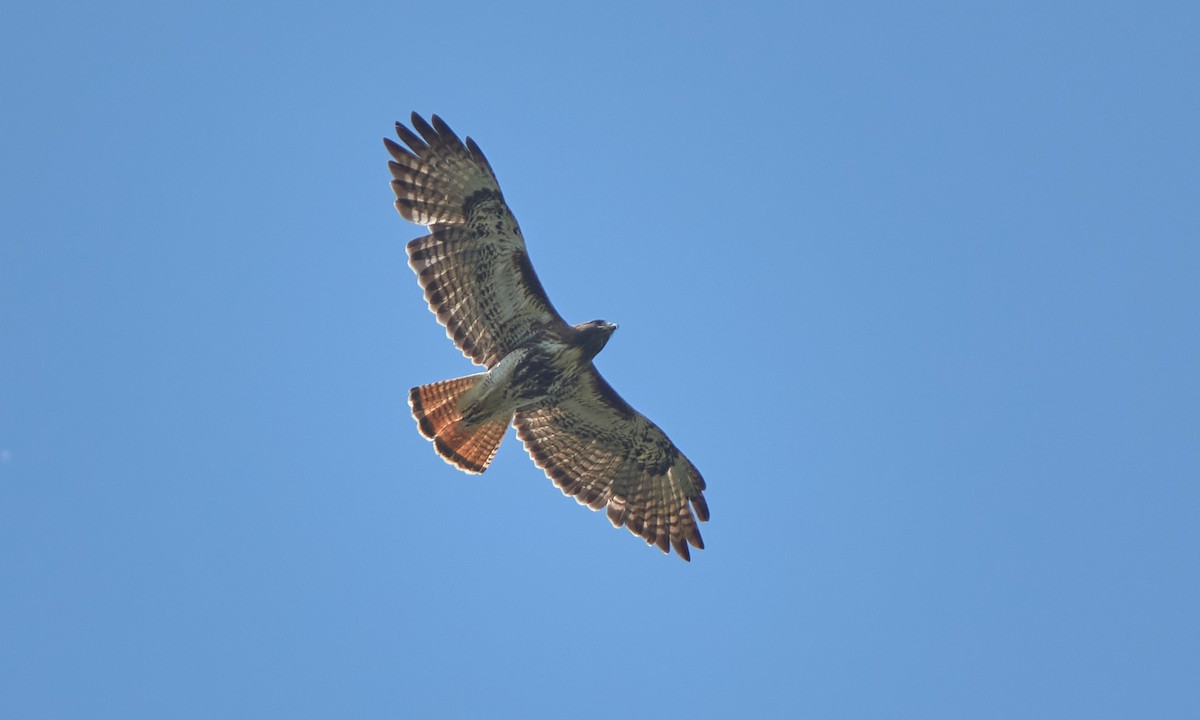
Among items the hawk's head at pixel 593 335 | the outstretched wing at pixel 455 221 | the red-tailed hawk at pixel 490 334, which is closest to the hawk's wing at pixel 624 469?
the red-tailed hawk at pixel 490 334

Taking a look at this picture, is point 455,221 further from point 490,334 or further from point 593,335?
point 593,335

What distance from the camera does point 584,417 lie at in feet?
51.4

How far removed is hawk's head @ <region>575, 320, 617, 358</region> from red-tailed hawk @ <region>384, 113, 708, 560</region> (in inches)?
0.5

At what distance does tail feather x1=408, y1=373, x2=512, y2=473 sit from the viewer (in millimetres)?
14844

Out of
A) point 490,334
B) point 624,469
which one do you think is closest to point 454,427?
point 490,334

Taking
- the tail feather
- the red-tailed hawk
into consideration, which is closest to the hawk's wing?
the red-tailed hawk

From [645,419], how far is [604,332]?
1.49 meters

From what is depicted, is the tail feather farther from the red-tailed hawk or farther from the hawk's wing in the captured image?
the hawk's wing

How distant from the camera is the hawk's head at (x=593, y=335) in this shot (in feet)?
47.6

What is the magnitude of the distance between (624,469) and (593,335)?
219cm

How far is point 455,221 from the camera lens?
1445 cm

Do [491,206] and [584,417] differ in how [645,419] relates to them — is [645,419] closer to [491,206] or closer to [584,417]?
[584,417]

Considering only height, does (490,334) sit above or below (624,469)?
below

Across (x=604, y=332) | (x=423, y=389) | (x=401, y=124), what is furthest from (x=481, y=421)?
(x=401, y=124)
